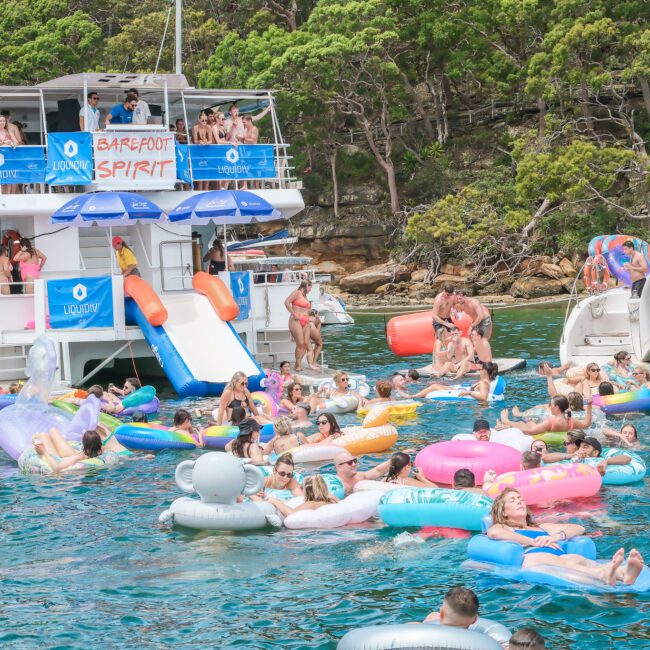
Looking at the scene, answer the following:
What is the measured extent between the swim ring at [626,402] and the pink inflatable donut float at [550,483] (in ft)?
17.2

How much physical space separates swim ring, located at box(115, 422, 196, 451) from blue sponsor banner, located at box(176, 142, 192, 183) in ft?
30.1

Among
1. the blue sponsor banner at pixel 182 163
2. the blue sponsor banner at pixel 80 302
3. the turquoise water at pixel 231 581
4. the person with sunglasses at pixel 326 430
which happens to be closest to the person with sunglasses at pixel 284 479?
the turquoise water at pixel 231 581

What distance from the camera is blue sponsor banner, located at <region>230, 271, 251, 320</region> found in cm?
2369

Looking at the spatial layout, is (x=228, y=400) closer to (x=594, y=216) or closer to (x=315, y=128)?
(x=594, y=216)

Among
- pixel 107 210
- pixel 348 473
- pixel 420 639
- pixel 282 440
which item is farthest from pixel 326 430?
pixel 420 639

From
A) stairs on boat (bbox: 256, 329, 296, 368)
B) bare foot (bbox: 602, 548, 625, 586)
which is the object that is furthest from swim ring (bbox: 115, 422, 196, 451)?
bare foot (bbox: 602, 548, 625, 586)

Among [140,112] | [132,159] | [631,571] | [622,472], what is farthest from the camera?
[140,112]

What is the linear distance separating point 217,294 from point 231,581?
1244cm

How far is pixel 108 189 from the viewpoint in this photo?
23.9m

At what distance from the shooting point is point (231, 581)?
10.8m

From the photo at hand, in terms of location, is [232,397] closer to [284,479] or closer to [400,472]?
[284,479]

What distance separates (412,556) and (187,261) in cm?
1439

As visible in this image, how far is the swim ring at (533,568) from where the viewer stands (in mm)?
10102

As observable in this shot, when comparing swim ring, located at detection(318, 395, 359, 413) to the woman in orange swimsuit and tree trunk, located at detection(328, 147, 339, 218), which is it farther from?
tree trunk, located at detection(328, 147, 339, 218)
